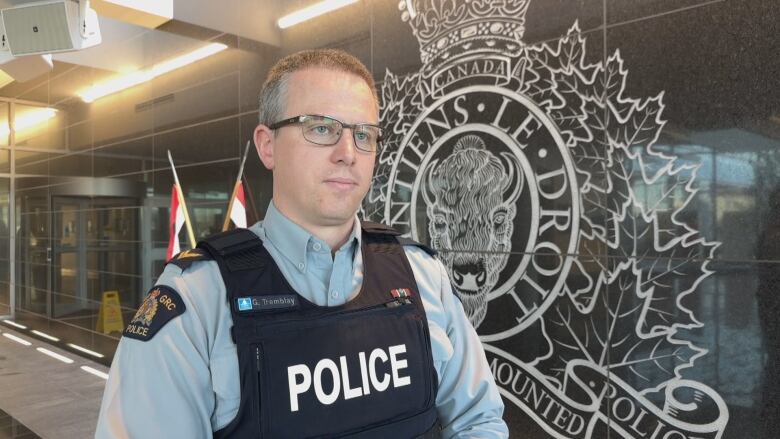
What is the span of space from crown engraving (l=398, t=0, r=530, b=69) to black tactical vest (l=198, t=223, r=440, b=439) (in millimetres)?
1965

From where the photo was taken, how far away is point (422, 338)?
1.05 meters

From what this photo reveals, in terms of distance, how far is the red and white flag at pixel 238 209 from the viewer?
386 centimetres

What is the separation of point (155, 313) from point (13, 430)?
12.8ft

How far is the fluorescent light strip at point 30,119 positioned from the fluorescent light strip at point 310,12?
164 inches

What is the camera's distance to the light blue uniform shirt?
0.83 m

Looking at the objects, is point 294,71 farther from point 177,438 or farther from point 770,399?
point 770,399

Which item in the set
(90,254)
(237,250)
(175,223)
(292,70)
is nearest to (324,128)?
(292,70)

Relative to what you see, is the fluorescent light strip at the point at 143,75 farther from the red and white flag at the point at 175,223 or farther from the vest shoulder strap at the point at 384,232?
the vest shoulder strap at the point at 384,232

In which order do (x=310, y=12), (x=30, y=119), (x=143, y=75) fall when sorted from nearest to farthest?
(x=310, y=12) < (x=143, y=75) < (x=30, y=119)

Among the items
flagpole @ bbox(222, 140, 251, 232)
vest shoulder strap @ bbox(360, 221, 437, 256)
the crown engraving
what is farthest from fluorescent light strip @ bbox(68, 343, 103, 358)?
vest shoulder strap @ bbox(360, 221, 437, 256)

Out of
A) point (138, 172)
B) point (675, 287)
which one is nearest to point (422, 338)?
point (675, 287)

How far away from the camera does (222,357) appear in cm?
89

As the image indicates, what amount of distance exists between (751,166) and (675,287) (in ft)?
1.72

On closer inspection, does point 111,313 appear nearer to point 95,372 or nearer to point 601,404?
point 95,372
